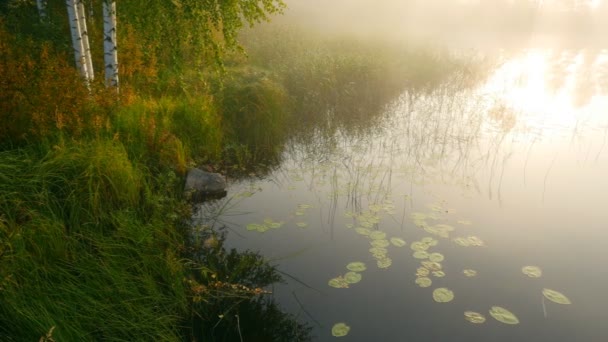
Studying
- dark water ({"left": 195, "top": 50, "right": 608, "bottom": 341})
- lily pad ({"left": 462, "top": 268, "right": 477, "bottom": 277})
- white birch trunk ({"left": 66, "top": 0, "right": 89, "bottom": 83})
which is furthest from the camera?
white birch trunk ({"left": 66, "top": 0, "right": 89, "bottom": 83})

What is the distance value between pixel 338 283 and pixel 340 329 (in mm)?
723

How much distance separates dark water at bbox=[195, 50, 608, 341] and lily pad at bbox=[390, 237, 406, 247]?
0.28ft

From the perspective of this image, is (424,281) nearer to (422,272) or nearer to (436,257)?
(422,272)

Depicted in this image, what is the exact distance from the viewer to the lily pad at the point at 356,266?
5.11 m

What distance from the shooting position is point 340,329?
4207mm

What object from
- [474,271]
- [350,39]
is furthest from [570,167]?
[350,39]

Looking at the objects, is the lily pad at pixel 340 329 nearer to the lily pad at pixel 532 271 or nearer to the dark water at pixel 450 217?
the dark water at pixel 450 217

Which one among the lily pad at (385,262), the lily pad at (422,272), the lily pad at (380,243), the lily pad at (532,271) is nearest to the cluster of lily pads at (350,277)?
the lily pad at (385,262)

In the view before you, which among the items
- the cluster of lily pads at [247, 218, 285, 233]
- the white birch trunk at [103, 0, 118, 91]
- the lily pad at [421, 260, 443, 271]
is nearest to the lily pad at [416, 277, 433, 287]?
the lily pad at [421, 260, 443, 271]

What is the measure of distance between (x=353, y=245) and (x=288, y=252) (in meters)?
0.96

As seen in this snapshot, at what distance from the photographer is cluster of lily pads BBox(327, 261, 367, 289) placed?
484 cm

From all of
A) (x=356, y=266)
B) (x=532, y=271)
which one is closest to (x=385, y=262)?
(x=356, y=266)

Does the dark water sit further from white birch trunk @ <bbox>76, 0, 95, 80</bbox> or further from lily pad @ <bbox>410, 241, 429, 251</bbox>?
white birch trunk @ <bbox>76, 0, 95, 80</bbox>

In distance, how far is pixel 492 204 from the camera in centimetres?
676
